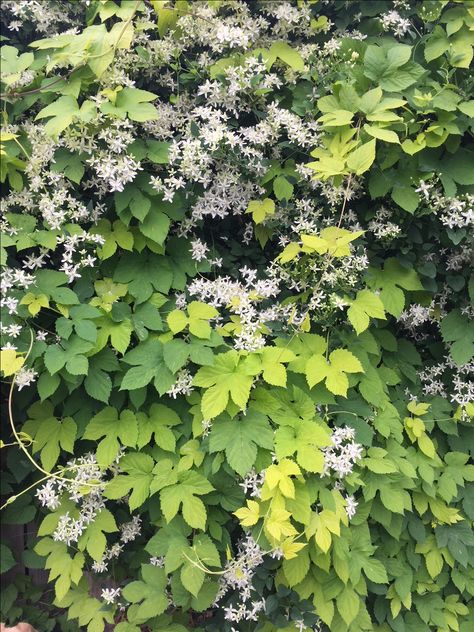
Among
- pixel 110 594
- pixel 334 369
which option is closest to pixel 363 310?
pixel 334 369

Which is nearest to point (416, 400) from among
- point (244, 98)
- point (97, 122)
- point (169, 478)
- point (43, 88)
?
point (169, 478)

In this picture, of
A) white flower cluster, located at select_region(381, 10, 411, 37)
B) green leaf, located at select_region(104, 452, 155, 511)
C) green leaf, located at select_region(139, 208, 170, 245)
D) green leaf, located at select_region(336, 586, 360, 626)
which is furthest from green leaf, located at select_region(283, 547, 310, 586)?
white flower cluster, located at select_region(381, 10, 411, 37)

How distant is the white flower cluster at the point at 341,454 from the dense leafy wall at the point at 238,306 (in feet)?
0.03

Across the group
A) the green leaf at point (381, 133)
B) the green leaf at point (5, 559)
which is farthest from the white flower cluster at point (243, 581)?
the green leaf at point (381, 133)

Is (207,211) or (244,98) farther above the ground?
(244,98)

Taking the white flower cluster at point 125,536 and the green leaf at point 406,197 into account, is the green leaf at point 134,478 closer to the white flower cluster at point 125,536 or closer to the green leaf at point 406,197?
the white flower cluster at point 125,536

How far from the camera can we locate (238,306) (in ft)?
5.97

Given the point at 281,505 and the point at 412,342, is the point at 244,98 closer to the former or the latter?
the point at 412,342

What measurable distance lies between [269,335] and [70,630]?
1.52 meters

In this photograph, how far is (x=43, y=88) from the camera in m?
1.78

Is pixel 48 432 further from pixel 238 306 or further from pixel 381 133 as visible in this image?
pixel 381 133

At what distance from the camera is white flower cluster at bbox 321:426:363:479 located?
68.4 inches

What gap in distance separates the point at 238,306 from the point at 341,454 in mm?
611

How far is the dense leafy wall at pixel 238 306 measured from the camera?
5.62ft
